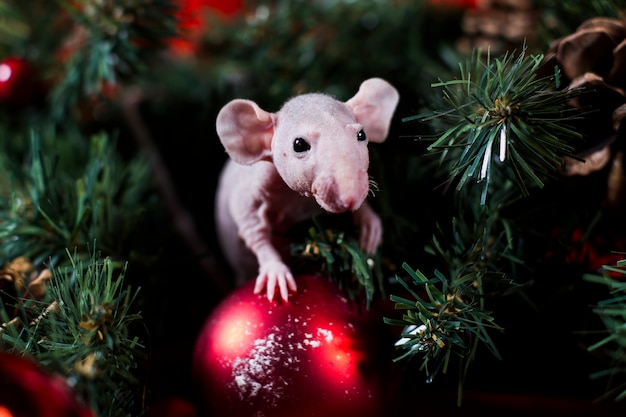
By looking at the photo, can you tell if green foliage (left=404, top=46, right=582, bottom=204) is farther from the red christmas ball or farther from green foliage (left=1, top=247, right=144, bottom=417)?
green foliage (left=1, top=247, right=144, bottom=417)

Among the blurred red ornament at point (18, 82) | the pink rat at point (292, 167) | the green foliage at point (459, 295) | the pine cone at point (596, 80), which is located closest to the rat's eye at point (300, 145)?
the pink rat at point (292, 167)

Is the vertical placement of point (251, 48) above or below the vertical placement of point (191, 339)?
above

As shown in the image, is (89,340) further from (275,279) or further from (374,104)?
(374,104)

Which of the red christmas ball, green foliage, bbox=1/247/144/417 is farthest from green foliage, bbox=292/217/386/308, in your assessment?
green foliage, bbox=1/247/144/417

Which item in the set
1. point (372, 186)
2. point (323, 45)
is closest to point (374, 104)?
point (372, 186)

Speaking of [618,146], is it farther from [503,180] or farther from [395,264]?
[395,264]

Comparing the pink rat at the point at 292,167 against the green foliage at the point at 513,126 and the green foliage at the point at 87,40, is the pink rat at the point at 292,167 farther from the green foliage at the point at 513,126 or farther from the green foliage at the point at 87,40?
the green foliage at the point at 87,40

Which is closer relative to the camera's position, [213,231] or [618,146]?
[618,146]

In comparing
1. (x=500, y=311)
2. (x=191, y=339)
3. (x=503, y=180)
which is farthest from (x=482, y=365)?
(x=191, y=339)
